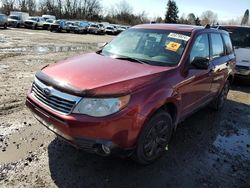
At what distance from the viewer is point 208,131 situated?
215 inches

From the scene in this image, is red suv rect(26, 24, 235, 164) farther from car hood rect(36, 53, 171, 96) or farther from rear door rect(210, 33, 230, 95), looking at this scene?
rear door rect(210, 33, 230, 95)

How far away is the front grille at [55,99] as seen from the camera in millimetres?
3256

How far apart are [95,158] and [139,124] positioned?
40.1 inches

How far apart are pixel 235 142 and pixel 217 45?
2036 millimetres

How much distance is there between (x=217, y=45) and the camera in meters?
5.91

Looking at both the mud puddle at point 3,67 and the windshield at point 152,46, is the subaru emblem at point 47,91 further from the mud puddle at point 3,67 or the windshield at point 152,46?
the mud puddle at point 3,67

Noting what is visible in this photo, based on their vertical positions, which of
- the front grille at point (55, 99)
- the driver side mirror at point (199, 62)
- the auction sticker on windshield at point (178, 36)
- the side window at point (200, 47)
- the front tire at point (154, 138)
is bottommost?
the front tire at point (154, 138)

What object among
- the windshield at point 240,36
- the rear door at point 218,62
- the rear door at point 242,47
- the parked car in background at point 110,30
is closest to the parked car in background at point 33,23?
the parked car in background at point 110,30

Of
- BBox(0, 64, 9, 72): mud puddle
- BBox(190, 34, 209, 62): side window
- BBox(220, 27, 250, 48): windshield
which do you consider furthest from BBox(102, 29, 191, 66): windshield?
BBox(220, 27, 250, 48): windshield

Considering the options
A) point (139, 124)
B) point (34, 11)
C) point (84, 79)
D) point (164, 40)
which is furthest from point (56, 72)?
point (34, 11)

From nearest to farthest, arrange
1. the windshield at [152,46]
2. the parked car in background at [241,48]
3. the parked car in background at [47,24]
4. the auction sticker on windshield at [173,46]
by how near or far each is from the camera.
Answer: the windshield at [152,46] < the auction sticker on windshield at [173,46] < the parked car in background at [241,48] < the parked car in background at [47,24]

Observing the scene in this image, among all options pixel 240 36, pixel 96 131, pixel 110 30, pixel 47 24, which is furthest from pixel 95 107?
pixel 110 30

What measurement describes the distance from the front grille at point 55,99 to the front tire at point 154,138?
946 millimetres

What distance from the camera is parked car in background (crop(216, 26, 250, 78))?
9656 millimetres
